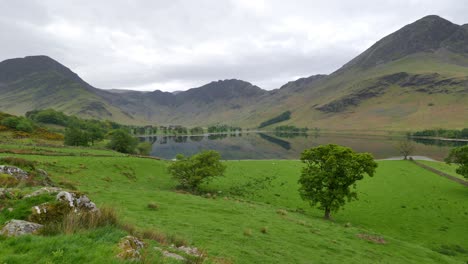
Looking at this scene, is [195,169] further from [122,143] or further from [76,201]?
[122,143]

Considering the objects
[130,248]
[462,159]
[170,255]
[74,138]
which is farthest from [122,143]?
[462,159]

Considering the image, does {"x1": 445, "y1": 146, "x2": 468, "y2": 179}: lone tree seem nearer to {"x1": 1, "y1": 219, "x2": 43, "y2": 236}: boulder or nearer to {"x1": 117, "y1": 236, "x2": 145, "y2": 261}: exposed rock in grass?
{"x1": 117, "y1": 236, "x2": 145, "y2": 261}: exposed rock in grass

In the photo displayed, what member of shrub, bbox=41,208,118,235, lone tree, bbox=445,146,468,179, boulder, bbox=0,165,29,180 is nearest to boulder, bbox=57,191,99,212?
shrub, bbox=41,208,118,235

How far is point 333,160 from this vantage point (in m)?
34.4

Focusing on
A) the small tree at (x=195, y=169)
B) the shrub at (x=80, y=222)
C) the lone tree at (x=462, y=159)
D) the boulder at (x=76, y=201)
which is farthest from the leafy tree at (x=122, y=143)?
the lone tree at (x=462, y=159)

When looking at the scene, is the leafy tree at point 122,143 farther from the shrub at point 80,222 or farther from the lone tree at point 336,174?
the shrub at point 80,222

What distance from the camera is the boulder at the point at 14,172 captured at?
775 inches

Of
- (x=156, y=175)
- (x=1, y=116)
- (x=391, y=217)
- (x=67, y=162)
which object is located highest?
(x=1, y=116)

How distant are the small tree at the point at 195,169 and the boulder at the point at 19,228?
117 feet

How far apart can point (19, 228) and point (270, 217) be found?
22057 millimetres

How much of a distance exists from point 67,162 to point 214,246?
128 ft

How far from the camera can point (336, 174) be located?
3516 centimetres

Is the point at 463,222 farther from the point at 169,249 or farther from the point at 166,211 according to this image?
the point at 169,249

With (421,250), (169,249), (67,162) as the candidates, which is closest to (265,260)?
(169,249)
